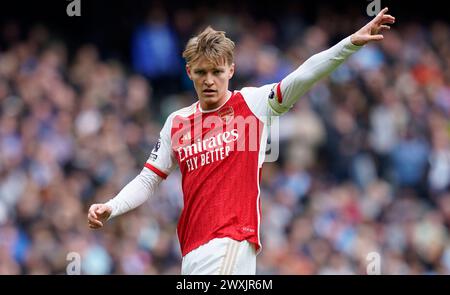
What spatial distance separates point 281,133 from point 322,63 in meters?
9.01

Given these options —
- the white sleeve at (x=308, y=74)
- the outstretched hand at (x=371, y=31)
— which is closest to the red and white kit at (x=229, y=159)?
the white sleeve at (x=308, y=74)

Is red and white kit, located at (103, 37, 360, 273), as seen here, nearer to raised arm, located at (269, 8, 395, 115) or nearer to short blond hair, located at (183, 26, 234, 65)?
raised arm, located at (269, 8, 395, 115)

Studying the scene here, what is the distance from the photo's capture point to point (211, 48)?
7.63m

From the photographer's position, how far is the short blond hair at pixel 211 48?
25.0 ft

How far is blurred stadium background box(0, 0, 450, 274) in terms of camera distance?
14.2 meters

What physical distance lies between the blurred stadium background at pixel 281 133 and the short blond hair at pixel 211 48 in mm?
6183

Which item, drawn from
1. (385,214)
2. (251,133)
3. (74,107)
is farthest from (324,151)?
(251,133)

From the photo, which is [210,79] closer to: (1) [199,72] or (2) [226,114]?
(1) [199,72]

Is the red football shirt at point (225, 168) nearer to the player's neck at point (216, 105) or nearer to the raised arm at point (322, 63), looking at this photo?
the player's neck at point (216, 105)

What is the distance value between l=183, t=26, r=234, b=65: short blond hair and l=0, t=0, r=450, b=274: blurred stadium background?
6.18 m

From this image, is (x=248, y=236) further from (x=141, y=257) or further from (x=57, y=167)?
(x=57, y=167)

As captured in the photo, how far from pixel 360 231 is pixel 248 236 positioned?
7.80 meters

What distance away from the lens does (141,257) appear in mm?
14055

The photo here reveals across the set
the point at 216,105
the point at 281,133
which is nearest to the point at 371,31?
the point at 216,105
